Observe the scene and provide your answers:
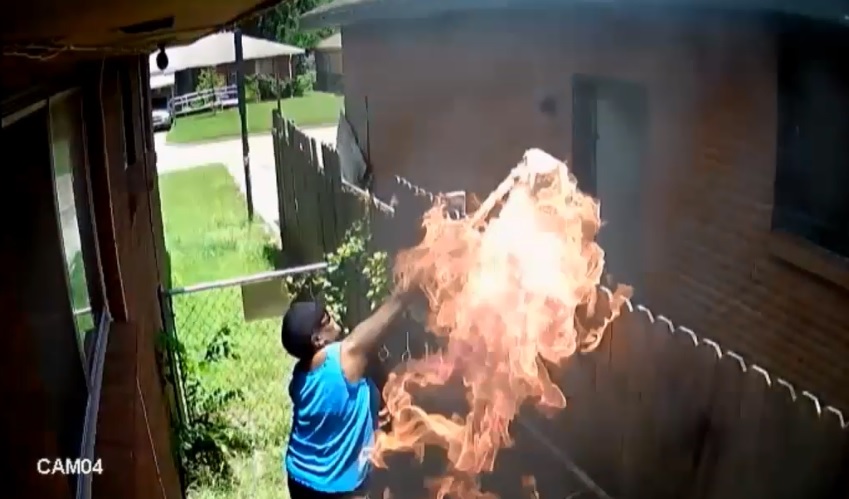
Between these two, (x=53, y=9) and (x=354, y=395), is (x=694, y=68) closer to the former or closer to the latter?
(x=354, y=395)

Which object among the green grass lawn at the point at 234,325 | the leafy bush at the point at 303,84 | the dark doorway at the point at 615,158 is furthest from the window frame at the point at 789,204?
the leafy bush at the point at 303,84

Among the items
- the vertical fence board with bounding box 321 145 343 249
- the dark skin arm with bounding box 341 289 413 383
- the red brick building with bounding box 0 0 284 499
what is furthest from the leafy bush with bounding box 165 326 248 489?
the dark skin arm with bounding box 341 289 413 383

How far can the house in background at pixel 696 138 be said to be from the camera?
5355 mm

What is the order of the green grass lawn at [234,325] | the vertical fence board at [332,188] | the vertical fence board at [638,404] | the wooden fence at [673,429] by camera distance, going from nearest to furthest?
the wooden fence at [673,429] → the vertical fence board at [638,404] → the green grass lawn at [234,325] → the vertical fence board at [332,188]

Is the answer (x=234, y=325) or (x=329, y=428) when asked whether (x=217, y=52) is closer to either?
(x=234, y=325)

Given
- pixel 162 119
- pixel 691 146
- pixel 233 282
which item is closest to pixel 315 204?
pixel 233 282

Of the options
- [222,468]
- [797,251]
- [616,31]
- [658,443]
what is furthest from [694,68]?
[222,468]

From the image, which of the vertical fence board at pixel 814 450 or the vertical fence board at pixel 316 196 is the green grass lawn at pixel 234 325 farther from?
the vertical fence board at pixel 814 450


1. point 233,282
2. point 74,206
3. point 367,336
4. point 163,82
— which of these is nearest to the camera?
point 74,206

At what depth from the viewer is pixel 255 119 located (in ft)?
94.4

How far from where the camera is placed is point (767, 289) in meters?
5.86

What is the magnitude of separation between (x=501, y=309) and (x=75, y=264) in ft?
6.94

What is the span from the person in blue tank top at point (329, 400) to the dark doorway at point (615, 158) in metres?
3.24

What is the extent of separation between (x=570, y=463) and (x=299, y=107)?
81.2 feet
